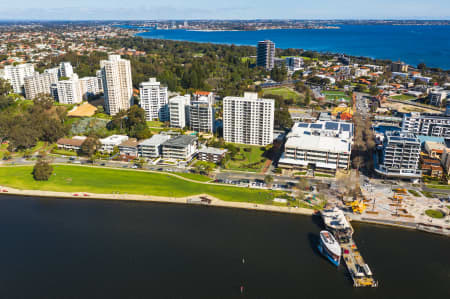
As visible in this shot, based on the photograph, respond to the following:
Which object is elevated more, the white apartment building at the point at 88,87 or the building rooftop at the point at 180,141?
the white apartment building at the point at 88,87

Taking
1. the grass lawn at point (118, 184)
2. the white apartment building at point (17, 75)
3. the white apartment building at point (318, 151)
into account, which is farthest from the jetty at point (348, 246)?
the white apartment building at point (17, 75)

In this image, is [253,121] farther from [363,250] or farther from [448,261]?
[448,261]

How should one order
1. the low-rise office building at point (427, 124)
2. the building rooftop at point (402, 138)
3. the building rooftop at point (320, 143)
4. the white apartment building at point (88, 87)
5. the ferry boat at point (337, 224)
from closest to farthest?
the ferry boat at point (337, 224), the building rooftop at point (402, 138), the building rooftop at point (320, 143), the low-rise office building at point (427, 124), the white apartment building at point (88, 87)

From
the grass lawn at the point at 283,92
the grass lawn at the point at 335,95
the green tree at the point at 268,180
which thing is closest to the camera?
the green tree at the point at 268,180

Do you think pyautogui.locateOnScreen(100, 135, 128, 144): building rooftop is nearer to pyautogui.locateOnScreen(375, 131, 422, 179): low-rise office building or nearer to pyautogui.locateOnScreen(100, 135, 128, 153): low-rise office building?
pyautogui.locateOnScreen(100, 135, 128, 153): low-rise office building

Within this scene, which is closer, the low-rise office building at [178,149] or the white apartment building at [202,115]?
the low-rise office building at [178,149]

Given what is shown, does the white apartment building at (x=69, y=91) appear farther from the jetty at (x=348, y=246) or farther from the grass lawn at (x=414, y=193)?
the grass lawn at (x=414, y=193)

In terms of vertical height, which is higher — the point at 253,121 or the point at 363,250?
the point at 253,121

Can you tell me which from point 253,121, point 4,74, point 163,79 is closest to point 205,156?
point 253,121
